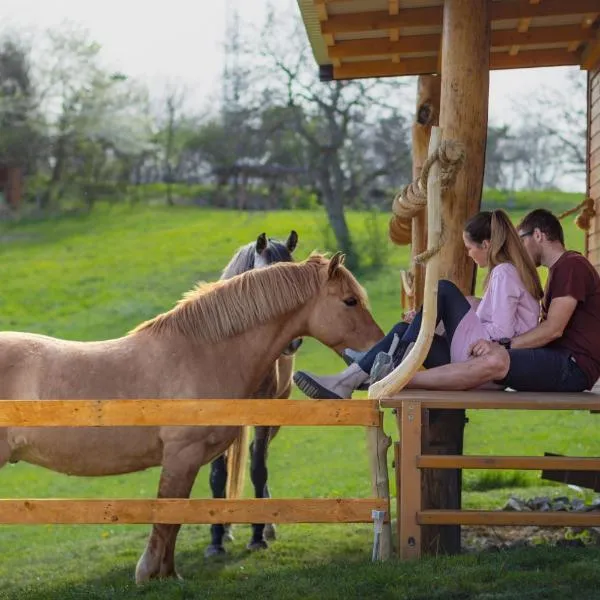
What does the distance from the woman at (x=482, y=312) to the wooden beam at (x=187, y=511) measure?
737 millimetres

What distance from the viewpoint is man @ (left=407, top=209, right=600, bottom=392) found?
5035 mm

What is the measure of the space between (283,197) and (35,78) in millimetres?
10676

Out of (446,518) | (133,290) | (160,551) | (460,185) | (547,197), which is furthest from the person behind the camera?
(547,197)

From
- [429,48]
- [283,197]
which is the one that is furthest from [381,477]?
[283,197]

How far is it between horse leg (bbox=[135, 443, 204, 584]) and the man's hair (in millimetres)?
2013

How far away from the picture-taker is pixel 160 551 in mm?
5062

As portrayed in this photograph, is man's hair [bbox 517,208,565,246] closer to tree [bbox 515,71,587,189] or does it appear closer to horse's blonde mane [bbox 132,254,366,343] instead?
horse's blonde mane [bbox 132,254,366,343]

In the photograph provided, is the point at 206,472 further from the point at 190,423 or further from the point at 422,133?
the point at 190,423

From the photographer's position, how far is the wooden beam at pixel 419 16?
255 inches

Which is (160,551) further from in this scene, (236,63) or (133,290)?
(236,63)

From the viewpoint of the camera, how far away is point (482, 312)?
527 cm

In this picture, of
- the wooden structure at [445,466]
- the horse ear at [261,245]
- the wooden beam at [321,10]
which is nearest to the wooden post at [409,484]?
the wooden structure at [445,466]

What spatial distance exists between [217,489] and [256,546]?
523 millimetres

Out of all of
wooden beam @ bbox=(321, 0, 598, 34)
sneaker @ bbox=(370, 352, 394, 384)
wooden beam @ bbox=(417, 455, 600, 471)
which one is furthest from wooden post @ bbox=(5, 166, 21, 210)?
wooden beam @ bbox=(417, 455, 600, 471)
